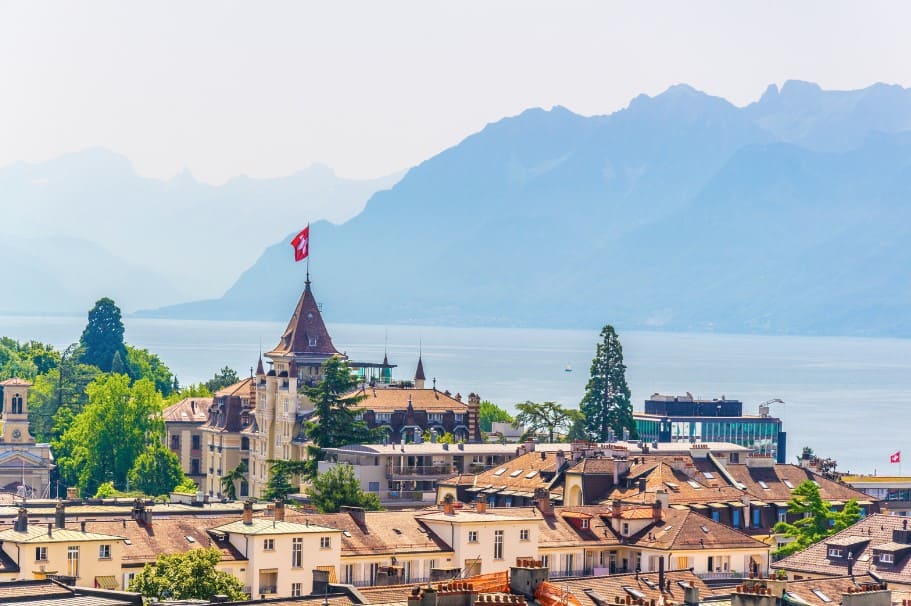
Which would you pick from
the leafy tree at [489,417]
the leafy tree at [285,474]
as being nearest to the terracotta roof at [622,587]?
the leafy tree at [285,474]

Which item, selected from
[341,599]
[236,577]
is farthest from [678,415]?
[341,599]

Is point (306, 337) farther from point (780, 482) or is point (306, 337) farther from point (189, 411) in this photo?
point (780, 482)

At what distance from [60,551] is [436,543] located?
1567cm

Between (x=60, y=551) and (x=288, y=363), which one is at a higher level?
(x=288, y=363)

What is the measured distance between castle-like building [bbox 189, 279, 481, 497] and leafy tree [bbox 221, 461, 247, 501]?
46 cm

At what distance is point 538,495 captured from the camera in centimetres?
8281

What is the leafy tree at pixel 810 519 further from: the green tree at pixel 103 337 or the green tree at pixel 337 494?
the green tree at pixel 103 337

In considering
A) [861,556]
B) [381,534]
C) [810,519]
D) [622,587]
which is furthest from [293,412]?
[622,587]

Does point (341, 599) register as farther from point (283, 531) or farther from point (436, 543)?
point (436, 543)

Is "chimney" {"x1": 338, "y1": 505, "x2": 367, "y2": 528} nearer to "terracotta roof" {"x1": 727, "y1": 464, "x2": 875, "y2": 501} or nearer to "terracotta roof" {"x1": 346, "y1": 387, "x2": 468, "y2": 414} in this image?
"terracotta roof" {"x1": 727, "y1": 464, "x2": 875, "y2": 501}

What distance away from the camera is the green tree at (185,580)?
55.8 meters

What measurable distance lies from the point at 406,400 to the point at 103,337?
243 feet

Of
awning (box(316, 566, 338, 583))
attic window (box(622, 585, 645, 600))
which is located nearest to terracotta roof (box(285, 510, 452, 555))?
awning (box(316, 566, 338, 583))

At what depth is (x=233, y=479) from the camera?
12600 centimetres
